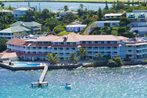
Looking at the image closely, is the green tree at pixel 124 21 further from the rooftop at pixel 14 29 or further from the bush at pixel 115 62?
the bush at pixel 115 62

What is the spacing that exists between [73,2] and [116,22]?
28.5m

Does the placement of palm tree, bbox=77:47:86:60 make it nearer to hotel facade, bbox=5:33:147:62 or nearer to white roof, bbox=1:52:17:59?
hotel facade, bbox=5:33:147:62

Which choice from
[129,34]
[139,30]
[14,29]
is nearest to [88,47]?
[129,34]

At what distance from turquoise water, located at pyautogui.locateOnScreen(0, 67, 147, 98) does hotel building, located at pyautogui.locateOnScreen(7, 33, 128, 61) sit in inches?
88.3

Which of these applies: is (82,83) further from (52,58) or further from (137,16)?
(137,16)

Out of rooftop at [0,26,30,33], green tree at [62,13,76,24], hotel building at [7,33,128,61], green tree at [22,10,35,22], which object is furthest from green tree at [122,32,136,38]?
green tree at [22,10,35,22]

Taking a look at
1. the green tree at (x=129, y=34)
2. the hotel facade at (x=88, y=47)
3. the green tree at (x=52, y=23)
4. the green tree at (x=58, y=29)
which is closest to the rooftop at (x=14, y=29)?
the green tree at (x=58, y=29)

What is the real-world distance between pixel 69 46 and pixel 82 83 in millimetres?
5671

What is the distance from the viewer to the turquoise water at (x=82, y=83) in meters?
21.5

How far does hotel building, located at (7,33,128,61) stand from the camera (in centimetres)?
2872

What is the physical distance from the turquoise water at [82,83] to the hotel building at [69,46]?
88.3 inches

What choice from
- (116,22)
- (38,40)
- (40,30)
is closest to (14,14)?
(40,30)

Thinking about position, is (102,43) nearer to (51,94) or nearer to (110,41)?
(110,41)

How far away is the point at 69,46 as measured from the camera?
28859mm
